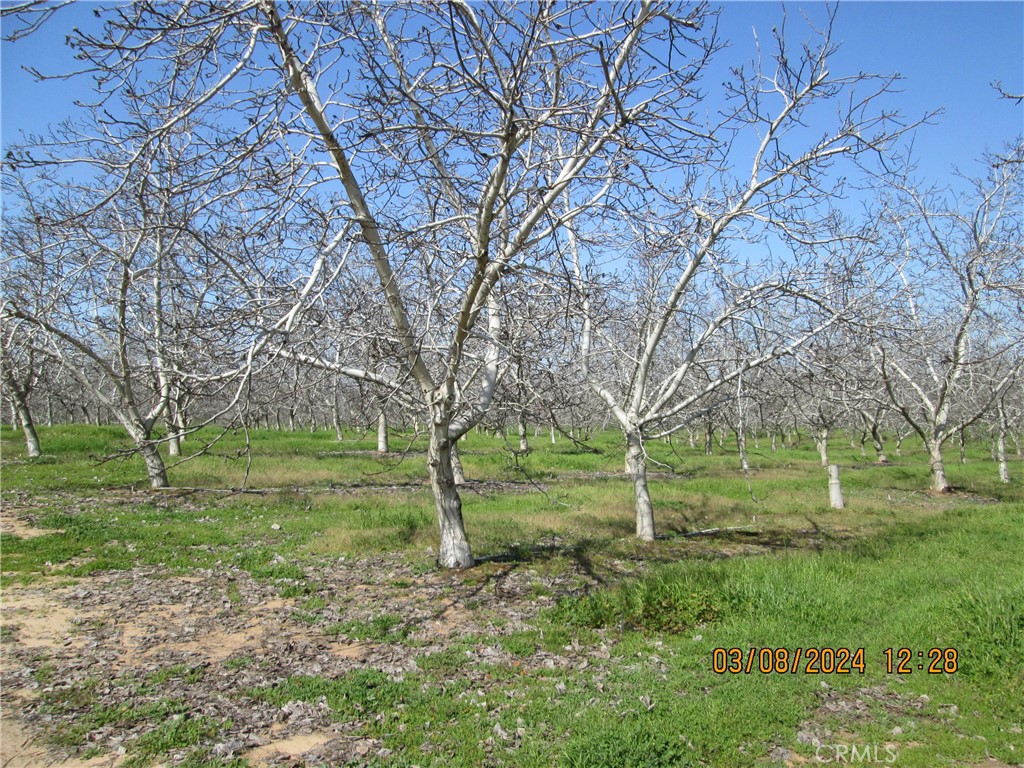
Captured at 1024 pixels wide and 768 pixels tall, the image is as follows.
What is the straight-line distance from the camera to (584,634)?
670cm

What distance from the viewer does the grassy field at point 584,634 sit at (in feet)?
14.8

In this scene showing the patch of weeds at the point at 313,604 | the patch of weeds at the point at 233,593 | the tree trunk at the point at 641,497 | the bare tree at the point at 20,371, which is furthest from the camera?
the bare tree at the point at 20,371

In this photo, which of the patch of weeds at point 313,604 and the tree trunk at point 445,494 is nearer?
the patch of weeds at point 313,604

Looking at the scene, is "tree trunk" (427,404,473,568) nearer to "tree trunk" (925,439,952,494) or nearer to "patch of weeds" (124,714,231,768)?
"patch of weeds" (124,714,231,768)

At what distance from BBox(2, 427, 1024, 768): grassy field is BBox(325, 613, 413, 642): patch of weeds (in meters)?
0.03

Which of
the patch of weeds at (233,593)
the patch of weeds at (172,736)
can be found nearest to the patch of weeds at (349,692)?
the patch of weeds at (172,736)

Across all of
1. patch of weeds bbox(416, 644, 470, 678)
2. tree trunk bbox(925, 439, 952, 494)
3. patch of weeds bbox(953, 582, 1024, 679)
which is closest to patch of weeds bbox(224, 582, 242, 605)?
patch of weeds bbox(416, 644, 470, 678)

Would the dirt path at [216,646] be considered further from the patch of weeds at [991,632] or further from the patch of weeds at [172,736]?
the patch of weeds at [991,632]

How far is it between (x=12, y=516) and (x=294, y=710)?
10.5 m

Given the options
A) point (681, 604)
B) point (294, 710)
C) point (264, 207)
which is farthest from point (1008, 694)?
point (264, 207)

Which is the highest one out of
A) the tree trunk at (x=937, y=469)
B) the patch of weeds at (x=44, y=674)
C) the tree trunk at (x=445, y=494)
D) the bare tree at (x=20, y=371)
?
the bare tree at (x=20, y=371)

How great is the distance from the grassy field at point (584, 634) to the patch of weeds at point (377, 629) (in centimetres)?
3
